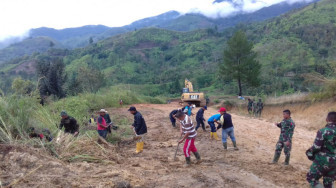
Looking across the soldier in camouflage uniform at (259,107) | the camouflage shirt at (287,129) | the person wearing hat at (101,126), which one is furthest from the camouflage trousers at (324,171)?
the soldier in camouflage uniform at (259,107)

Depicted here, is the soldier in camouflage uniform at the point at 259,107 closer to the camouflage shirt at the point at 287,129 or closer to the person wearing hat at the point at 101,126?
the camouflage shirt at the point at 287,129

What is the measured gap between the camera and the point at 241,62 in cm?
2731

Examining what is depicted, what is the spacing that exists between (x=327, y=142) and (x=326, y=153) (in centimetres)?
19

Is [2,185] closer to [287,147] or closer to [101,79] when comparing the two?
[287,147]

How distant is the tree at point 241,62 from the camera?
26562 millimetres

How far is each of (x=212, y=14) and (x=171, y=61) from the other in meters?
147

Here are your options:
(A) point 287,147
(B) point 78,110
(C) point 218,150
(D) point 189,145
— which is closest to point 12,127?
(D) point 189,145

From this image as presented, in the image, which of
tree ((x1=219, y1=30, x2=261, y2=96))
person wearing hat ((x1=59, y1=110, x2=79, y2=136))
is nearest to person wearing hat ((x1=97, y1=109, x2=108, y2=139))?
person wearing hat ((x1=59, y1=110, x2=79, y2=136))

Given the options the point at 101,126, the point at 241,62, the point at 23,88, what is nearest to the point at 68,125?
the point at 101,126

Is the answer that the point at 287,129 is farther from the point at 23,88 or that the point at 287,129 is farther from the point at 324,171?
the point at 23,88

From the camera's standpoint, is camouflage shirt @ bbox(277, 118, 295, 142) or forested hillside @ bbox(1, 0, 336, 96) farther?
forested hillside @ bbox(1, 0, 336, 96)

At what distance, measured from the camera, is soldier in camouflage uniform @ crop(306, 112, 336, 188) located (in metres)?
Answer: 4.00

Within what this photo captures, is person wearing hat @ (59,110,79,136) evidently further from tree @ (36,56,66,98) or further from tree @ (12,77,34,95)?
tree @ (36,56,66,98)

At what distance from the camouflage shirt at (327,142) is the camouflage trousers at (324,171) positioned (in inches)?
4.0
